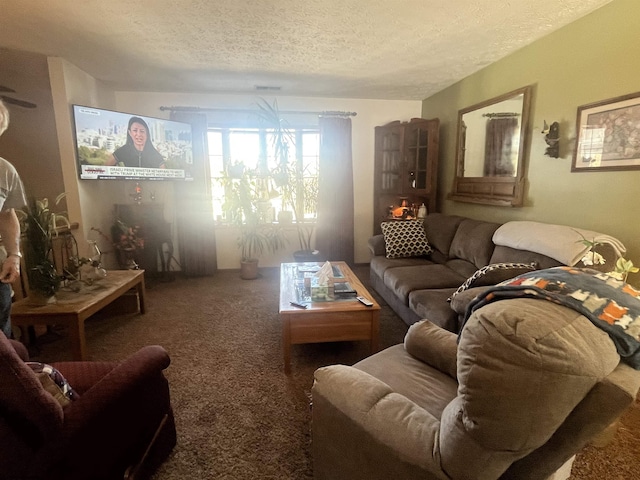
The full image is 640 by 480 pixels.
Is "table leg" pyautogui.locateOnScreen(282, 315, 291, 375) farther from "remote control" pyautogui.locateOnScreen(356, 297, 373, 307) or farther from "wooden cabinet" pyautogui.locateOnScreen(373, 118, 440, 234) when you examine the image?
"wooden cabinet" pyautogui.locateOnScreen(373, 118, 440, 234)

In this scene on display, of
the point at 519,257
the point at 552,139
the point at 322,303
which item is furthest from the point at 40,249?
the point at 552,139

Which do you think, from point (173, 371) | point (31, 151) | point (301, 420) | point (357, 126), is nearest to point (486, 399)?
point (301, 420)

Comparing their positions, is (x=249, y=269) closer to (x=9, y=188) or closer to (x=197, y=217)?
(x=197, y=217)

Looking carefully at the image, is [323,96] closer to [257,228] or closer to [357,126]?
[357,126]

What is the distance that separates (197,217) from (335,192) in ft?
5.99

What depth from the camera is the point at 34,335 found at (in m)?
2.46

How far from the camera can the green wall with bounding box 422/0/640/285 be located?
1.96 m

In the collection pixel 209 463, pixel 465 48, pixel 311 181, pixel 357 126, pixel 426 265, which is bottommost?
pixel 209 463

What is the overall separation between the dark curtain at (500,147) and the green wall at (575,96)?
19 centimetres

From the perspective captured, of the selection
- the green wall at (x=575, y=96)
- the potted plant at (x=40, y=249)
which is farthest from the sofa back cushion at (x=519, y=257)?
the potted plant at (x=40, y=249)

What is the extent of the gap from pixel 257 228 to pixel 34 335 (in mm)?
2440

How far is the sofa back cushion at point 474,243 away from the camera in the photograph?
2744mm

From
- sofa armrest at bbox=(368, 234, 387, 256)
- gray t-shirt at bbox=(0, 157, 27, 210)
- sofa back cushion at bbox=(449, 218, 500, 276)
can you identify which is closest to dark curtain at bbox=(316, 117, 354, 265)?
sofa armrest at bbox=(368, 234, 387, 256)

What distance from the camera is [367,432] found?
3.29 feet
